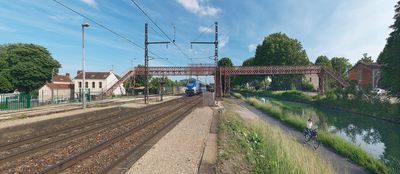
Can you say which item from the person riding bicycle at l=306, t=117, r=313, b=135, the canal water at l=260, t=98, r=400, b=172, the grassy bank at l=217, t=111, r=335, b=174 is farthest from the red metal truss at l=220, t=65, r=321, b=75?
the grassy bank at l=217, t=111, r=335, b=174

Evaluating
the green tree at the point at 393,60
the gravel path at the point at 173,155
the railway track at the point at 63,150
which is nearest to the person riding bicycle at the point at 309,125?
the gravel path at the point at 173,155

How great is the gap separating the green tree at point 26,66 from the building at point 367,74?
62.5m

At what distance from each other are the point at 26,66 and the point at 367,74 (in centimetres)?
7227

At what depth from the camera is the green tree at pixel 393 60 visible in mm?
25594

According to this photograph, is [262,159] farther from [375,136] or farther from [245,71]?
[245,71]

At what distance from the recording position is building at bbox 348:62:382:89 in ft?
194

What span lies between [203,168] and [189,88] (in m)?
52.2

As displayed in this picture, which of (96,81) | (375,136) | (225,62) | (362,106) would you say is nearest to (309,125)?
(375,136)

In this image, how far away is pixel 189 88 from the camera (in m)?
59.2

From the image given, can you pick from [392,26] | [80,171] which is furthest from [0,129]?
[392,26]

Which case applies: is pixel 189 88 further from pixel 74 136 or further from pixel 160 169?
pixel 160 169

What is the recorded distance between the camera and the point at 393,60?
2612 cm

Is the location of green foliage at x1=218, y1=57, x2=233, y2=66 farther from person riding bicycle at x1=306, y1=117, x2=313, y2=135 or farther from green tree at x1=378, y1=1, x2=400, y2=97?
person riding bicycle at x1=306, y1=117, x2=313, y2=135

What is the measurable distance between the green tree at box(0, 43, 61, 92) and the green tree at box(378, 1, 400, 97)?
174ft
